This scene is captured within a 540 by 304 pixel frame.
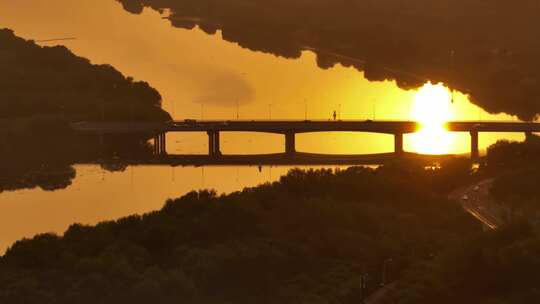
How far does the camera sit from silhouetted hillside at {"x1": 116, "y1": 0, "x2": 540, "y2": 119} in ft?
259

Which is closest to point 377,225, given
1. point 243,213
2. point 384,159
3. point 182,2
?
point 243,213

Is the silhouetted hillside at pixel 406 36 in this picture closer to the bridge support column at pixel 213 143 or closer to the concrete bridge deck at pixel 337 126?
the concrete bridge deck at pixel 337 126

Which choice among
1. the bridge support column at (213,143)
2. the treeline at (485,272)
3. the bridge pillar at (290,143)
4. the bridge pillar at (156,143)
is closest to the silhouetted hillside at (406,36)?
the bridge pillar at (290,143)

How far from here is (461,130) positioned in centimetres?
6800

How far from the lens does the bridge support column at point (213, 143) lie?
66.9 metres

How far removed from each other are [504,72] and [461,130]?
1227 centimetres

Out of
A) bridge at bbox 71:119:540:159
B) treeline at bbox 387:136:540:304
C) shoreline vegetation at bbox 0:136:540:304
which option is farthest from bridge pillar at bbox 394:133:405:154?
treeline at bbox 387:136:540:304

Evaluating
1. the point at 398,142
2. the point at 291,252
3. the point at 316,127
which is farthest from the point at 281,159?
the point at 291,252

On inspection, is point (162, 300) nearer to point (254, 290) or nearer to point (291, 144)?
point (254, 290)

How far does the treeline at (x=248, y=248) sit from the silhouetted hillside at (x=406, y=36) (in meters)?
24.6

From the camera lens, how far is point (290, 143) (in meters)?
67.4

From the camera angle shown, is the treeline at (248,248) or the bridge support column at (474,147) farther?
the bridge support column at (474,147)

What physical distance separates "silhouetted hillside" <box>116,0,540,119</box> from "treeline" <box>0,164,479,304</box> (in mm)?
24566

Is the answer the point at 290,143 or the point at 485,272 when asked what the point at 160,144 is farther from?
the point at 485,272
